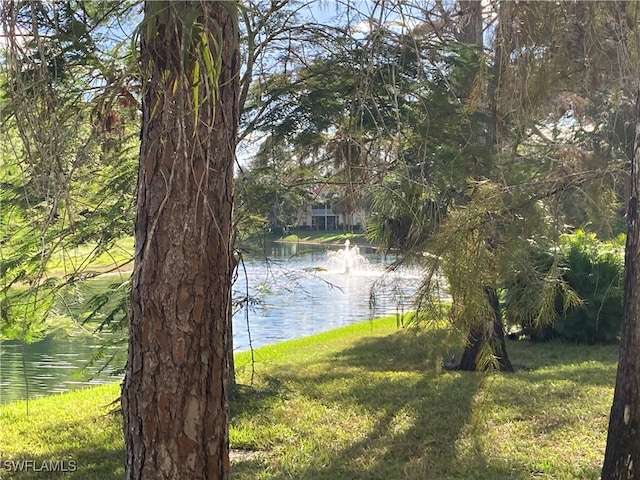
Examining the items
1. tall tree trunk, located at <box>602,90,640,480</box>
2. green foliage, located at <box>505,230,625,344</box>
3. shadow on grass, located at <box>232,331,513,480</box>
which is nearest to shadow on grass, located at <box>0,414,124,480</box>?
shadow on grass, located at <box>232,331,513,480</box>

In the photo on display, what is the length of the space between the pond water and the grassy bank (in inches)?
19.9

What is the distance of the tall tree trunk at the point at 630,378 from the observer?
3.30 m

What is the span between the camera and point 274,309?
557 inches

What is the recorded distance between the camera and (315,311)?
15.7 meters

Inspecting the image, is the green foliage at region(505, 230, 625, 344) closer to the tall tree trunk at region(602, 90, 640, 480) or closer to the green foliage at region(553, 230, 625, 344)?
the green foliage at region(553, 230, 625, 344)

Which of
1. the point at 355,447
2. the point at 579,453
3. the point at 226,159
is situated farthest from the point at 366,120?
the point at 226,159

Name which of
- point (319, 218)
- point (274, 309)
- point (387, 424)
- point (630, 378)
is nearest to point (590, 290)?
point (319, 218)

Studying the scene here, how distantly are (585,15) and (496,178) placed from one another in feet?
6.60

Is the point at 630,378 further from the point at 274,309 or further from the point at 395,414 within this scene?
the point at 274,309

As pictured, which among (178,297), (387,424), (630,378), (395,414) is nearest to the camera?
(178,297)

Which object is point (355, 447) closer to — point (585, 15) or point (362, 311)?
point (585, 15)

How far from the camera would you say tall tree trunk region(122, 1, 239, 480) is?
234 cm

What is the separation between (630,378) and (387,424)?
8.90 ft

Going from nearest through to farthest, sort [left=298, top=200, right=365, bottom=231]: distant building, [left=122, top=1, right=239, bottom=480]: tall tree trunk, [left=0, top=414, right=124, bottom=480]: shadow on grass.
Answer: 1. [left=122, top=1, right=239, bottom=480]: tall tree trunk
2. [left=0, top=414, right=124, bottom=480]: shadow on grass
3. [left=298, top=200, right=365, bottom=231]: distant building
